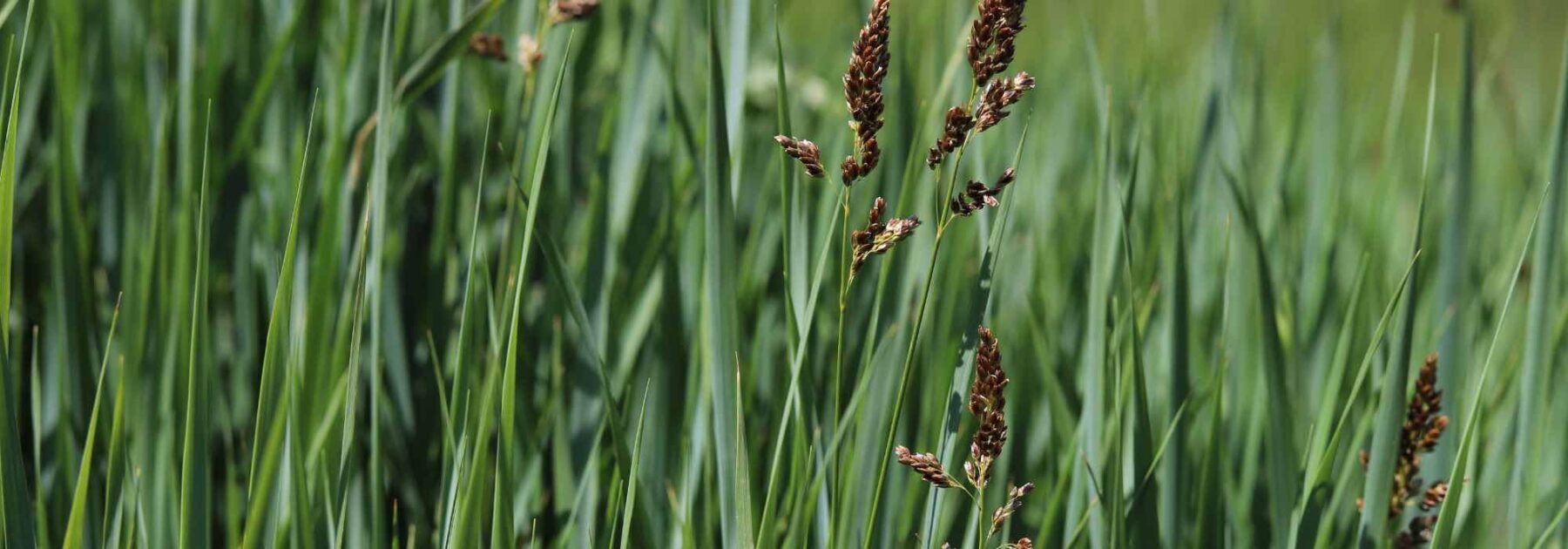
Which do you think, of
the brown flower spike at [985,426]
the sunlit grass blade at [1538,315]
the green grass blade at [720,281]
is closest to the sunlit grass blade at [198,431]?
the green grass blade at [720,281]

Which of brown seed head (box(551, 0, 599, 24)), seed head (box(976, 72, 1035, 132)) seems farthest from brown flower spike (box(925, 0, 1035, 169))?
brown seed head (box(551, 0, 599, 24))

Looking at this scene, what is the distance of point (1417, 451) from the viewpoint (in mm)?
954

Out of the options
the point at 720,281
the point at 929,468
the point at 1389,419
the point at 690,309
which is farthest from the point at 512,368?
the point at 1389,419

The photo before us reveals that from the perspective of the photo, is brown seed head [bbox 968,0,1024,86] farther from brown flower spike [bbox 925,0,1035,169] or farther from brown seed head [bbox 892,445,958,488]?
brown seed head [bbox 892,445,958,488]

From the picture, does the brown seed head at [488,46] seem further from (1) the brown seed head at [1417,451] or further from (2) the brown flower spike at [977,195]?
(1) the brown seed head at [1417,451]

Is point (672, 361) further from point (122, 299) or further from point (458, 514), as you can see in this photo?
point (122, 299)

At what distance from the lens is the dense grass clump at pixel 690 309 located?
81 centimetres

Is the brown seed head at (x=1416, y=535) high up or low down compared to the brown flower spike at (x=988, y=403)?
down

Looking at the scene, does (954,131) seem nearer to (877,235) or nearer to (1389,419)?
(877,235)

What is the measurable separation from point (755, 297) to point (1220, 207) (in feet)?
1.95

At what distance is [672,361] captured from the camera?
1.10 meters

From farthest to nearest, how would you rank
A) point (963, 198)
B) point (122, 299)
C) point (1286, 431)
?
point (122, 299) → point (1286, 431) → point (963, 198)

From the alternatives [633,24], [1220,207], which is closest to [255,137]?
[633,24]

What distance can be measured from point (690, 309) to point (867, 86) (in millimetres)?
555
